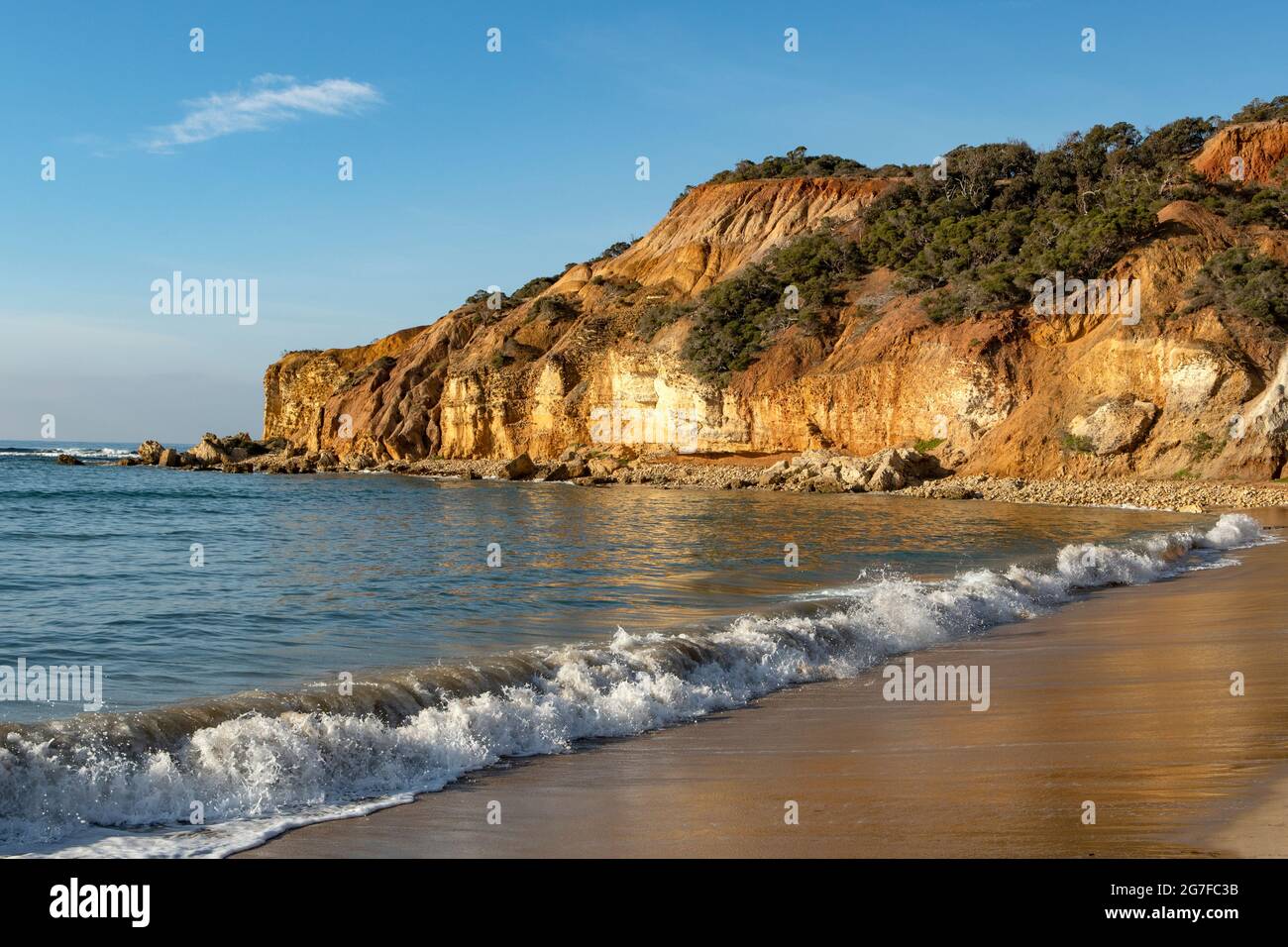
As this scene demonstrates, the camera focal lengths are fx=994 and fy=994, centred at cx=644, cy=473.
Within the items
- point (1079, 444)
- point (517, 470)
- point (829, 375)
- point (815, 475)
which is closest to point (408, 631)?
point (1079, 444)

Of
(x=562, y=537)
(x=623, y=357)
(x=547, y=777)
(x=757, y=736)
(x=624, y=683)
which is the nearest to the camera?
(x=547, y=777)

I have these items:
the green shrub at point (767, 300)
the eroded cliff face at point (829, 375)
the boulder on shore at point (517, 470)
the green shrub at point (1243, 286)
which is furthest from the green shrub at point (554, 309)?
the green shrub at point (1243, 286)

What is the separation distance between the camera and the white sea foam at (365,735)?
5.80m

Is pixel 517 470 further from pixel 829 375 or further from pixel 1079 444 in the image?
pixel 1079 444

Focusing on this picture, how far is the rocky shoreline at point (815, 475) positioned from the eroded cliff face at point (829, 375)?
1.45m

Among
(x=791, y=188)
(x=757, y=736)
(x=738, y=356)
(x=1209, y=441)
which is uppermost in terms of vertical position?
(x=791, y=188)

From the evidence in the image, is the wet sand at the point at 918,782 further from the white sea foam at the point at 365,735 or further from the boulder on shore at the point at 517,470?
the boulder on shore at the point at 517,470

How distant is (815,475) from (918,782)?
3928 centimetres

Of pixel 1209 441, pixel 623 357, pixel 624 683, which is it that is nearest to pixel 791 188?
pixel 623 357
